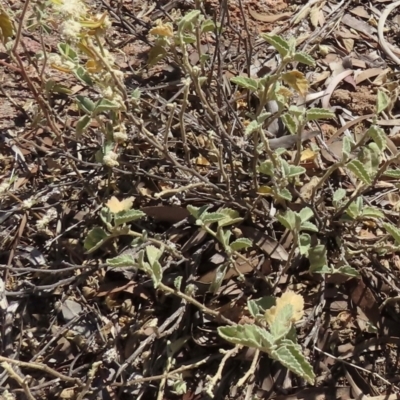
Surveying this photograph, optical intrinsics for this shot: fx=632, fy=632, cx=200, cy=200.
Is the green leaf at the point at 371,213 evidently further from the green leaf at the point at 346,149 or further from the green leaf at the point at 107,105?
the green leaf at the point at 107,105

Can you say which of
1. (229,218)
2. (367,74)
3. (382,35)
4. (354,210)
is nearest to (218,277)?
(229,218)

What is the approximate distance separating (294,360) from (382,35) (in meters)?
1.33

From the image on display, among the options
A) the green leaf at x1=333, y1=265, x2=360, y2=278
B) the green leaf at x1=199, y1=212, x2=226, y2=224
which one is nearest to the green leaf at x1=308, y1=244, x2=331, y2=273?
the green leaf at x1=333, y1=265, x2=360, y2=278

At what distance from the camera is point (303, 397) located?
4.73 feet

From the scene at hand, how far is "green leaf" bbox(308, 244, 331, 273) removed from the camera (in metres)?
1.41

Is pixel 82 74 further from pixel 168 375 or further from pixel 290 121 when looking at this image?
pixel 168 375

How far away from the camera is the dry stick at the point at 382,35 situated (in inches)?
79.4

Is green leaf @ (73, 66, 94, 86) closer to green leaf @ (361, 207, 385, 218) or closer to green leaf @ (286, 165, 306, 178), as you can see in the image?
green leaf @ (286, 165, 306, 178)

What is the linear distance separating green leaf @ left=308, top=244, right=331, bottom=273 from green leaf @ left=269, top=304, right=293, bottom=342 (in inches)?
8.9

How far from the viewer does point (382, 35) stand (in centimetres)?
205

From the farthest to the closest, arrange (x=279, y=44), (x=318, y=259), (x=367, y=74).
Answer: (x=367, y=74), (x=318, y=259), (x=279, y=44)

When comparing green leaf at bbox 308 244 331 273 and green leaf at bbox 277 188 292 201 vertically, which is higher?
green leaf at bbox 277 188 292 201

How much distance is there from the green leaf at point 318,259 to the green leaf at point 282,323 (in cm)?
23

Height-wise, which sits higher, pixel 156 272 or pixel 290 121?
pixel 290 121
